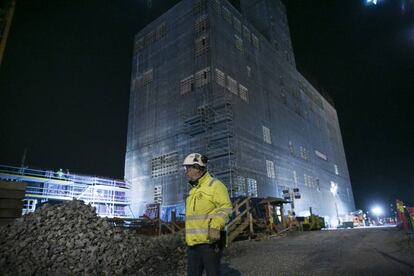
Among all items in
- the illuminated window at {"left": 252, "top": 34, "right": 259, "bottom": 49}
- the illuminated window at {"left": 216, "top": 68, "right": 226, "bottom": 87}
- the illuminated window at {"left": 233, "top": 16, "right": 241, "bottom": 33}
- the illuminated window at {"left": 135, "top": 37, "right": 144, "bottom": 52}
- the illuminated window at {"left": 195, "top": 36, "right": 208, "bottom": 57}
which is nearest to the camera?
the illuminated window at {"left": 216, "top": 68, "right": 226, "bottom": 87}

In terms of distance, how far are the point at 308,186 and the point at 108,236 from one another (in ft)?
100

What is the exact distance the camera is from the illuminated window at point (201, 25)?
25.8m

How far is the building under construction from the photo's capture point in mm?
23016

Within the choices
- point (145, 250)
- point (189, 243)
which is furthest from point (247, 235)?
point (189, 243)

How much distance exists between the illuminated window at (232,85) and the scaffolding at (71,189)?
1419 cm

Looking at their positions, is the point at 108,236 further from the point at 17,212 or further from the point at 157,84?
the point at 157,84

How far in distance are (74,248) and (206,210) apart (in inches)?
200

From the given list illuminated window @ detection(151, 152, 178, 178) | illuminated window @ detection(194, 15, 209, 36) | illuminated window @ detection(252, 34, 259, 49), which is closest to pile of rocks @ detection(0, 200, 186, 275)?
illuminated window @ detection(151, 152, 178, 178)

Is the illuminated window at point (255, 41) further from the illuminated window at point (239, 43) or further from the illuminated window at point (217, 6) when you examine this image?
the illuminated window at point (217, 6)

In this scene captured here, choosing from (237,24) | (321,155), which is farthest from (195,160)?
(321,155)

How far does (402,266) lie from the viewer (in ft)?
20.7

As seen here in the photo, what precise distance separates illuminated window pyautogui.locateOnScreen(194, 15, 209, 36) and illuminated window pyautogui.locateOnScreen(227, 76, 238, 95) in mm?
5439

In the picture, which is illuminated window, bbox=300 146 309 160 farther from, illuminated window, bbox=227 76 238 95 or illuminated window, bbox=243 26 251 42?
illuminated window, bbox=243 26 251 42

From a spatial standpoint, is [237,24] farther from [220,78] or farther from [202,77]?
[202,77]
